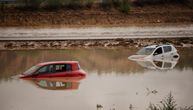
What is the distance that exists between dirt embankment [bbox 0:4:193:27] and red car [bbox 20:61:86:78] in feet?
1.39

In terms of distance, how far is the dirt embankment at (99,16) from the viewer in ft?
12.8

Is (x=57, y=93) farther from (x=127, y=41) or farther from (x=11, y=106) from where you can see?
(x=127, y=41)

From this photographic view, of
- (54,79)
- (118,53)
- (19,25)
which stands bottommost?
(54,79)

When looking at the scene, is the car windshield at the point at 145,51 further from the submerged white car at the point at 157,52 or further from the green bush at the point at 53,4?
the green bush at the point at 53,4

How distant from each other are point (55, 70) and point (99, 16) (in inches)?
29.2

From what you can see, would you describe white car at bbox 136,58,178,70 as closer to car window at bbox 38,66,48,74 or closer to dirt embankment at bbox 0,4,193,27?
dirt embankment at bbox 0,4,193,27

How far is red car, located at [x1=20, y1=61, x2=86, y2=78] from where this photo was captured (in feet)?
12.6

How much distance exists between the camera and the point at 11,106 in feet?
12.6

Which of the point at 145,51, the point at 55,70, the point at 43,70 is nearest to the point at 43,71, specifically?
the point at 43,70

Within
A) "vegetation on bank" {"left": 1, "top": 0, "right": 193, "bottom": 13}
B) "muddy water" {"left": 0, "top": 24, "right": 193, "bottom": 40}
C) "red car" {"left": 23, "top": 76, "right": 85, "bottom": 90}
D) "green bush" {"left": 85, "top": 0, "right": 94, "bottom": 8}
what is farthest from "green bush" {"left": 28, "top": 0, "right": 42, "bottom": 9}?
"red car" {"left": 23, "top": 76, "right": 85, "bottom": 90}

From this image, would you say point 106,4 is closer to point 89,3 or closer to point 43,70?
point 89,3

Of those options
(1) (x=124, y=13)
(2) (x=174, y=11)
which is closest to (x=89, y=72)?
(1) (x=124, y=13)

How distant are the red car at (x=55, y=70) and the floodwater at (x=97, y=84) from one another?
5 centimetres

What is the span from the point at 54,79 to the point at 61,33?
49 cm
